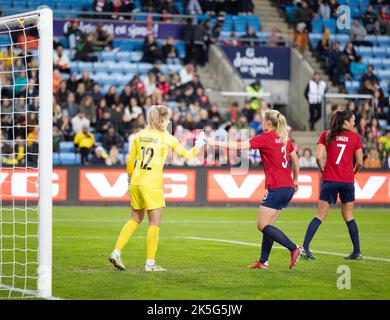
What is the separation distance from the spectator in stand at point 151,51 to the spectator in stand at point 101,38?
1.17m

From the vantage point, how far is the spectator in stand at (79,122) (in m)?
26.3

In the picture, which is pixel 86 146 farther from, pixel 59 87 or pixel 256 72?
pixel 256 72

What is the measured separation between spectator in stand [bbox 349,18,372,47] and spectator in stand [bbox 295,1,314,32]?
5.14ft

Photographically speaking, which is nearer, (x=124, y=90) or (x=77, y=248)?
(x=77, y=248)

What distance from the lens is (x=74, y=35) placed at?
29.8 meters

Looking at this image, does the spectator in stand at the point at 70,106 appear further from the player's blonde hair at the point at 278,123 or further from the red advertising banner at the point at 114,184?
the player's blonde hair at the point at 278,123

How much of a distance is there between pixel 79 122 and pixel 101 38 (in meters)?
4.94

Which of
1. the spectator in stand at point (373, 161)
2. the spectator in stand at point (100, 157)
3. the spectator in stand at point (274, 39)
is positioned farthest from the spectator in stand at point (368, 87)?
the spectator in stand at point (100, 157)

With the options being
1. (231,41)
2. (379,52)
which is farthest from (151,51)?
(379,52)

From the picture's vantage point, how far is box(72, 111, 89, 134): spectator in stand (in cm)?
2631

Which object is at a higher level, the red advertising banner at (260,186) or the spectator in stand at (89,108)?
the spectator in stand at (89,108)

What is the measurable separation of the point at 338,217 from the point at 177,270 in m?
11.7
